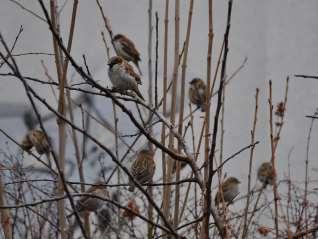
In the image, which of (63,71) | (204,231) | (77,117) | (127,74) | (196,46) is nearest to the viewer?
(204,231)

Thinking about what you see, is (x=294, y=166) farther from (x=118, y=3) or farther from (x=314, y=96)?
(x=118, y=3)

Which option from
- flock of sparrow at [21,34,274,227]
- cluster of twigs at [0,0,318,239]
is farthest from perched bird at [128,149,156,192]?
cluster of twigs at [0,0,318,239]

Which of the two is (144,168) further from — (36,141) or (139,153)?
(36,141)

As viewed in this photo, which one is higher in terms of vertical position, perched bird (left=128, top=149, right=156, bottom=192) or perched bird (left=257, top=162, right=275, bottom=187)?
perched bird (left=257, top=162, right=275, bottom=187)

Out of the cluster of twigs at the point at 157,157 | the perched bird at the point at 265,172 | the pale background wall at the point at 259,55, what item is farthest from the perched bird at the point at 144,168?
the pale background wall at the point at 259,55

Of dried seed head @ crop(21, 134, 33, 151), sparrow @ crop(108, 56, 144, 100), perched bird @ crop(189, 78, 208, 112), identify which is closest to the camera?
sparrow @ crop(108, 56, 144, 100)

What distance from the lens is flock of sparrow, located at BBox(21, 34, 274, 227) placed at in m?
2.05

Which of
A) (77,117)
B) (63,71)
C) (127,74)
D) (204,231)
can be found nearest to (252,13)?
(77,117)

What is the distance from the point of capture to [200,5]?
3.49 metres

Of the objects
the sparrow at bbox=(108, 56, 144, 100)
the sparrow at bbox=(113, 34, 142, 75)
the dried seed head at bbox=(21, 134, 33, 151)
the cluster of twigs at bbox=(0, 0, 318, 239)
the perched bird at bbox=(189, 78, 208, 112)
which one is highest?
the perched bird at bbox=(189, 78, 208, 112)

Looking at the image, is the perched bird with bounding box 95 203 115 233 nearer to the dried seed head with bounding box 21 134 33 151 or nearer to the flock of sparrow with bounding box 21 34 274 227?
the flock of sparrow with bounding box 21 34 274 227

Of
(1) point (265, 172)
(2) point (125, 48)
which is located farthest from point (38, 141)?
(1) point (265, 172)

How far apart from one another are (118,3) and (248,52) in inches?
30.0

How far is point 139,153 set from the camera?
2.21 meters
